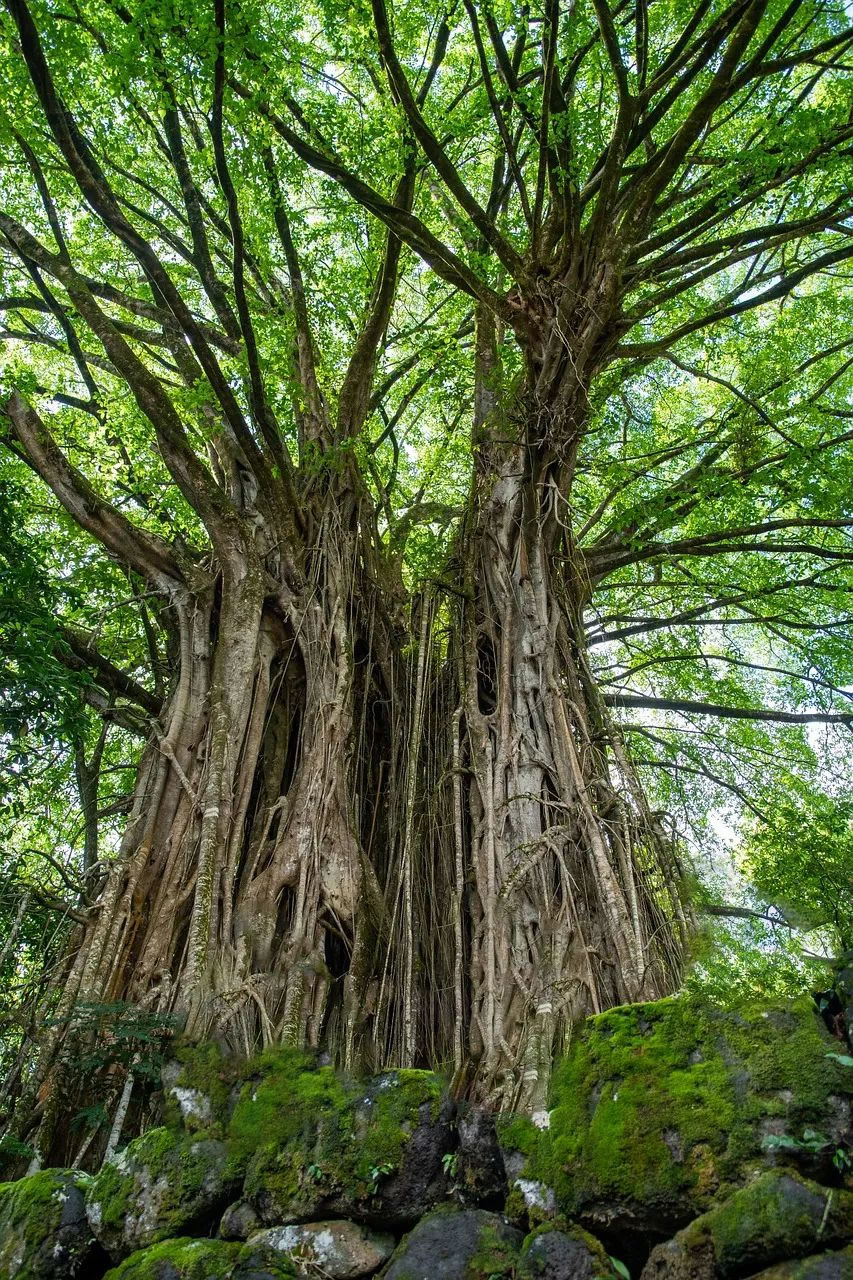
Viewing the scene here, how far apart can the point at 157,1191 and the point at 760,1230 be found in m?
1.74

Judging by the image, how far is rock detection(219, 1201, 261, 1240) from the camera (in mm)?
2307

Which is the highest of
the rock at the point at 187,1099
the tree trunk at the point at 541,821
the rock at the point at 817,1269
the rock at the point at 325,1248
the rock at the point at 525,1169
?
the tree trunk at the point at 541,821

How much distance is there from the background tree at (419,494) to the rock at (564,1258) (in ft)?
2.53

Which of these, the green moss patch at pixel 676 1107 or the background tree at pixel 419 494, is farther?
the background tree at pixel 419 494

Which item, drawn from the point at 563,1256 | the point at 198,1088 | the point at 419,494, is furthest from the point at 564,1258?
the point at 419,494

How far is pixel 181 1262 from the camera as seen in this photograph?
2170 millimetres

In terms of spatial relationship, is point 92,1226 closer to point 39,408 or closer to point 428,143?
point 428,143

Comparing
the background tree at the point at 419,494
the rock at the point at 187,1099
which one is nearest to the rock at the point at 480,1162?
the background tree at the point at 419,494

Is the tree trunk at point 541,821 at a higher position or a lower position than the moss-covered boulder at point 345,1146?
higher

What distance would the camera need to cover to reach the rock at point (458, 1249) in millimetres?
1926

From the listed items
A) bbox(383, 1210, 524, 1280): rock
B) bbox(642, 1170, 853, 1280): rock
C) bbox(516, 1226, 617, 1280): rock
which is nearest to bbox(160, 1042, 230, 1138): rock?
bbox(383, 1210, 524, 1280): rock

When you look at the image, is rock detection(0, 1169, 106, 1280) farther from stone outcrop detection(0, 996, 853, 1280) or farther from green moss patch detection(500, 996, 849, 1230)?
green moss patch detection(500, 996, 849, 1230)

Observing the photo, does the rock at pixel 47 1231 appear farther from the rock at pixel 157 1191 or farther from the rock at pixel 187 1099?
the rock at pixel 187 1099

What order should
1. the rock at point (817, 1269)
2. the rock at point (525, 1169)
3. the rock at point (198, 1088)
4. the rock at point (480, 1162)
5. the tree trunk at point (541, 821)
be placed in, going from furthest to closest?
the tree trunk at point (541, 821) < the rock at point (198, 1088) < the rock at point (480, 1162) < the rock at point (525, 1169) < the rock at point (817, 1269)
